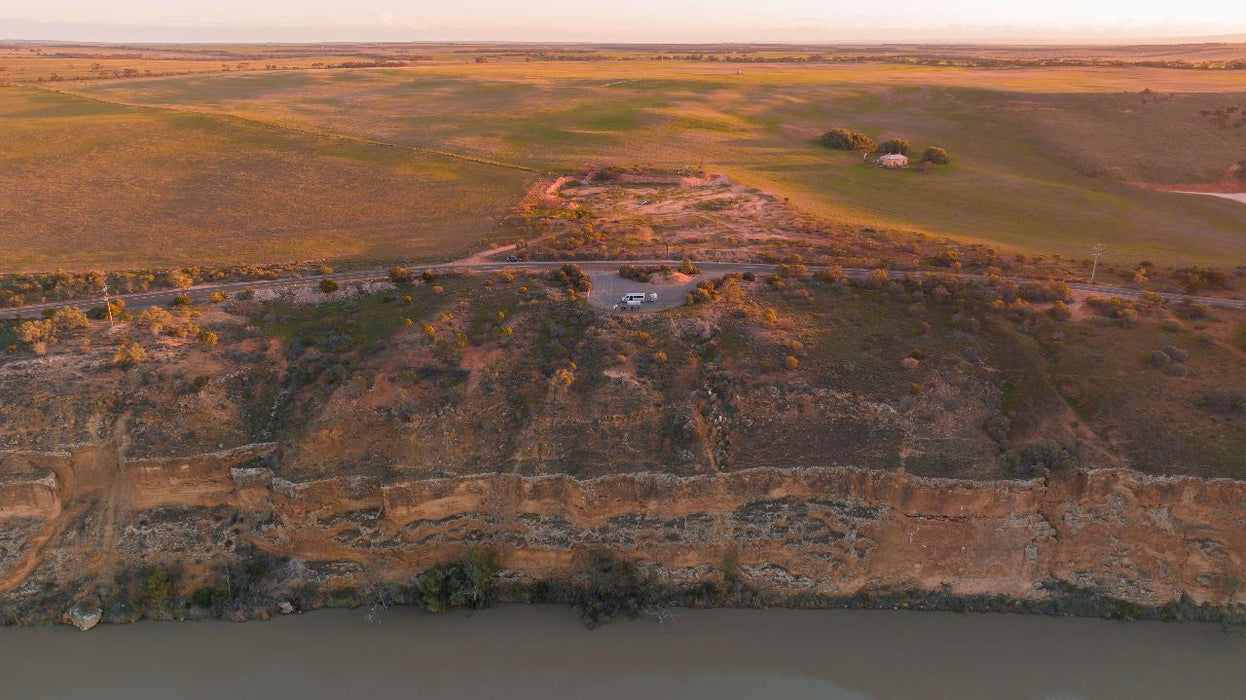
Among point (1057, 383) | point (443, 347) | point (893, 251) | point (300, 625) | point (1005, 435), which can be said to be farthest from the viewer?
point (893, 251)

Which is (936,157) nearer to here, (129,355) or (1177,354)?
(1177,354)

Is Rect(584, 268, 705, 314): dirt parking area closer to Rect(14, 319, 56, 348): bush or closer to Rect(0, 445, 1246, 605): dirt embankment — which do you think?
Rect(0, 445, 1246, 605): dirt embankment

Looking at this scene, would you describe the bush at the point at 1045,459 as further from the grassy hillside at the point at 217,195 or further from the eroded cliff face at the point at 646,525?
the grassy hillside at the point at 217,195

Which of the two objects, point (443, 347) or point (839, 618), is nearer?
point (839, 618)

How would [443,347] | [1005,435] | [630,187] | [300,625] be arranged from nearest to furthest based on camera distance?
1. [300,625]
2. [1005,435]
3. [443,347]
4. [630,187]

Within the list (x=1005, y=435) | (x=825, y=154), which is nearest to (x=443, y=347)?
(x=1005, y=435)

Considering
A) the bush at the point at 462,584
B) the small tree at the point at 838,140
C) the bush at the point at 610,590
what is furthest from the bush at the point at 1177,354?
the small tree at the point at 838,140

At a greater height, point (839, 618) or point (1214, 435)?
point (1214, 435)

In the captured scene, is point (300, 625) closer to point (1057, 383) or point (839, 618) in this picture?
point (839, 618)
